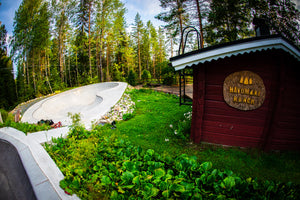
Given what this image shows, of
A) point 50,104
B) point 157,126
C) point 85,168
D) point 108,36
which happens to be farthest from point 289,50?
point 108,36

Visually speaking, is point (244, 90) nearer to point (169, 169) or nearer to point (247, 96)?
point (247, 96)

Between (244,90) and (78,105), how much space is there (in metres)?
13.5

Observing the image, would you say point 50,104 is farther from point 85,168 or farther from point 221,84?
point 221,84

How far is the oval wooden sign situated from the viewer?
399 cm

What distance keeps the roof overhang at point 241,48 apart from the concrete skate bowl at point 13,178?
4748 millimetres

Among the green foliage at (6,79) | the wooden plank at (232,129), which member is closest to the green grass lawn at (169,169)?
the wooden plank at (232,129)

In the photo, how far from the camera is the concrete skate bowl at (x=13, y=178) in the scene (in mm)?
2979

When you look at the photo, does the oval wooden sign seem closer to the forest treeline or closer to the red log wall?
the red log wall

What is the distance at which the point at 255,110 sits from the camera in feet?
13.4

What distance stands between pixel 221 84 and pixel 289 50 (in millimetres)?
1644

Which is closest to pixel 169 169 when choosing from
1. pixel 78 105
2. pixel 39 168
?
pixel 39 168

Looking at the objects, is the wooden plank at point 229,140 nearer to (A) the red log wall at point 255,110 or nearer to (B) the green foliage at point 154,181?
(A) the red log wall at point 255,110

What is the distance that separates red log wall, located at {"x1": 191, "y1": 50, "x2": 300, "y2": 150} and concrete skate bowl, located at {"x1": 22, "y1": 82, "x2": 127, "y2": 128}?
527 cm

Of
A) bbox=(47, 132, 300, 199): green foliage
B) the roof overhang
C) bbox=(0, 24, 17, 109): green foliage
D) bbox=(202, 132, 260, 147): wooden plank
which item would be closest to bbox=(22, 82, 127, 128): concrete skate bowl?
bbox=(47, 132, 300, 199): green foliage
